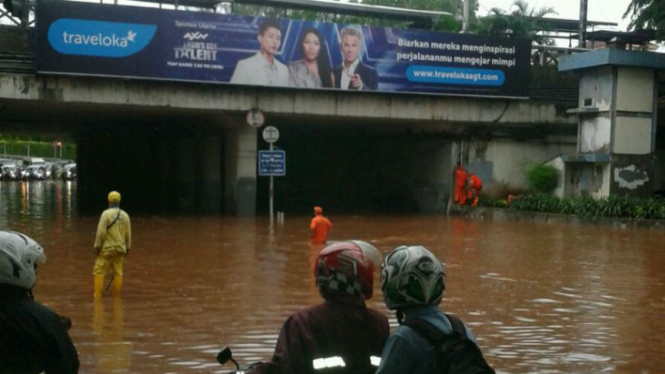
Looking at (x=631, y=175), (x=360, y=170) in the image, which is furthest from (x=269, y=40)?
(x=360, y=170)

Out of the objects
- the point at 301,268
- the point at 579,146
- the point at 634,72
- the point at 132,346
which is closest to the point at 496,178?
the point at 579,146

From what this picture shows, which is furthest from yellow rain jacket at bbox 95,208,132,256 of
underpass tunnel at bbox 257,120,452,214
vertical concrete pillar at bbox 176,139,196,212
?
vertical concrete pillar at bbox 176,139,196,212

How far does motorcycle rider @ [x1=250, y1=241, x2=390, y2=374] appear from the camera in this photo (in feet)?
13.4

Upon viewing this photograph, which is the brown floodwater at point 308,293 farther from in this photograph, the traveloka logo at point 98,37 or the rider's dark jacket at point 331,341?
the traveloka logo at point 98,37

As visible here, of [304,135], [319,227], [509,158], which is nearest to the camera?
[319,227]

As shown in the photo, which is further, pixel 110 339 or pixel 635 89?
pixel 635 89

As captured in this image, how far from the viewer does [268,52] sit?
30.5 metres

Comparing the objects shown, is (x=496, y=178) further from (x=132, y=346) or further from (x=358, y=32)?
(x=132, y=346)

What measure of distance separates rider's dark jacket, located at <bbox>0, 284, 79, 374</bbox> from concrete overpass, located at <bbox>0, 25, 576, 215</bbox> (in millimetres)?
24629

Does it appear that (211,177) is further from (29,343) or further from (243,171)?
(29,343)

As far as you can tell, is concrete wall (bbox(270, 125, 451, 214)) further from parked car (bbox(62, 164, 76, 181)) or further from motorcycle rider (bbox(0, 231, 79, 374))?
parked car (bbox(62, 164, 76, 181))

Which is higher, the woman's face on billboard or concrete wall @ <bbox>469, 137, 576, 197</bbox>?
the woman's face on billboard

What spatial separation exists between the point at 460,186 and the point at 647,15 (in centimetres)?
1175

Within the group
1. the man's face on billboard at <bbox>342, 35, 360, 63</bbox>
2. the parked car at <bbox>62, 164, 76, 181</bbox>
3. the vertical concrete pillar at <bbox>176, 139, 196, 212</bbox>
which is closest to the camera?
the man's face on billboard at <bbox>342, 35, 360, 63</bbox>
